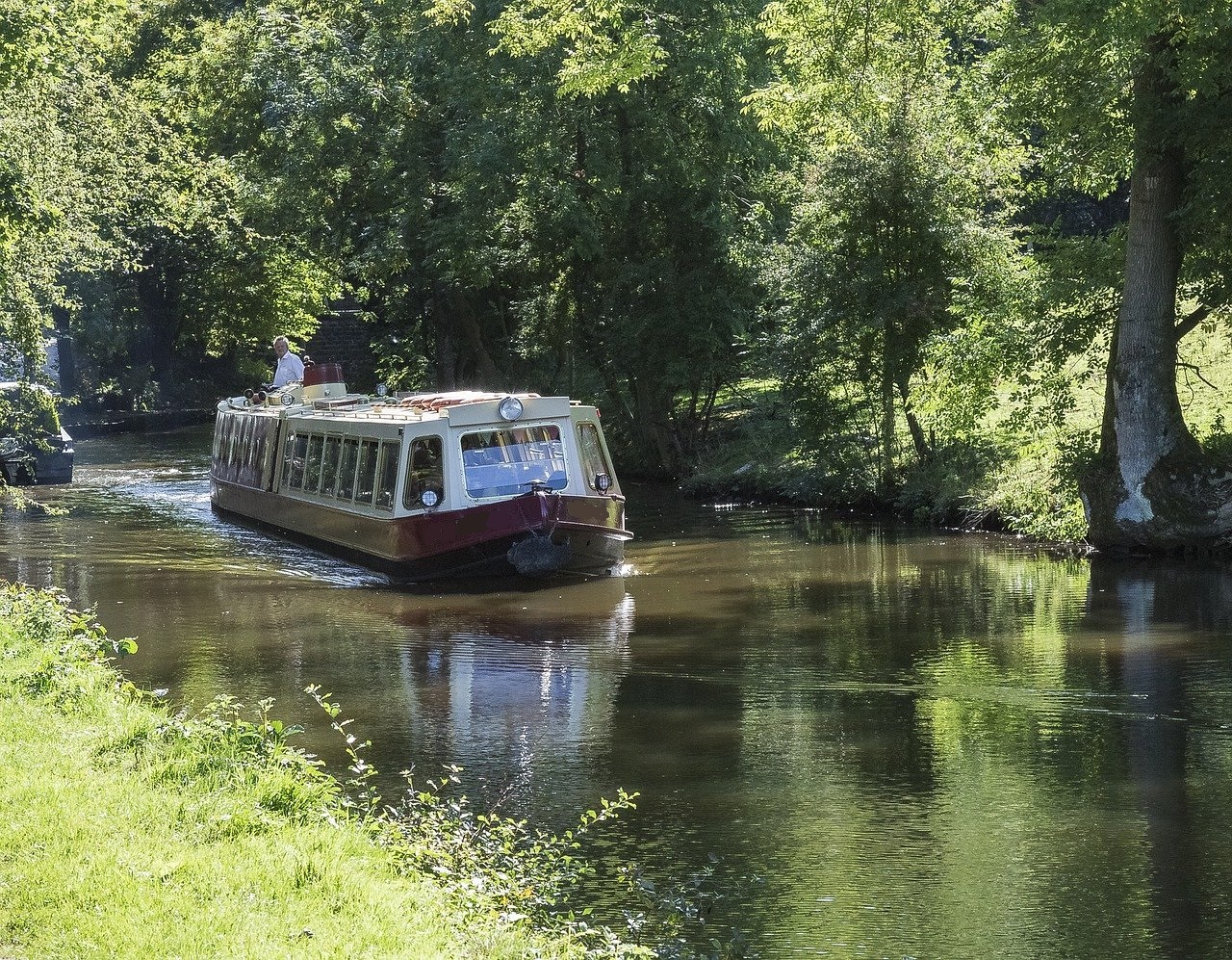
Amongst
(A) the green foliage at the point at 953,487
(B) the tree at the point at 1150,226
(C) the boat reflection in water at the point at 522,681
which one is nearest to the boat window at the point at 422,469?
(C) the boat reflection in water at the point at 522,681

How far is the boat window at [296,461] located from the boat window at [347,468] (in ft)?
7.23

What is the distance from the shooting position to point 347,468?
69.7ft

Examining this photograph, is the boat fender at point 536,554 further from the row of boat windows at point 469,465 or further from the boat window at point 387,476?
the boat window at point 387,476

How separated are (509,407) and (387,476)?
196cm

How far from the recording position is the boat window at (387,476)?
19.2 m

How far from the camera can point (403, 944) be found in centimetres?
562

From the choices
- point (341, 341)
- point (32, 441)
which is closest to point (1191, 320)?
point (32, 441)

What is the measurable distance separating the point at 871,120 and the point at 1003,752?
15.5 metres

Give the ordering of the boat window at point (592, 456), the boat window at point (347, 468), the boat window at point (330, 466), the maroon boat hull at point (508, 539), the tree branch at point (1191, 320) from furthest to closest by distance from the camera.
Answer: the boat window at point (330, 466)
the boat window at point (347, 468)
the boat window at point (592, 456)
the tree branch at point (1191, 320)
the maroon boat hull at point (508, 539)

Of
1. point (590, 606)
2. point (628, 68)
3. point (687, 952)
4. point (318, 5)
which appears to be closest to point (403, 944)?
point (687, 952)

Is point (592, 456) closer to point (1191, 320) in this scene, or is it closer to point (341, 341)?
point (1191, 320)

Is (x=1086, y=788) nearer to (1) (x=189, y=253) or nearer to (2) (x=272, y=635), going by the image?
(2) (x=272, y=635)

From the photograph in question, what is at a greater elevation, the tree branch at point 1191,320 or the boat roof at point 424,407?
the tree branch at point 1191,320

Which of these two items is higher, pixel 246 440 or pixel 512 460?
pixel 246 440
